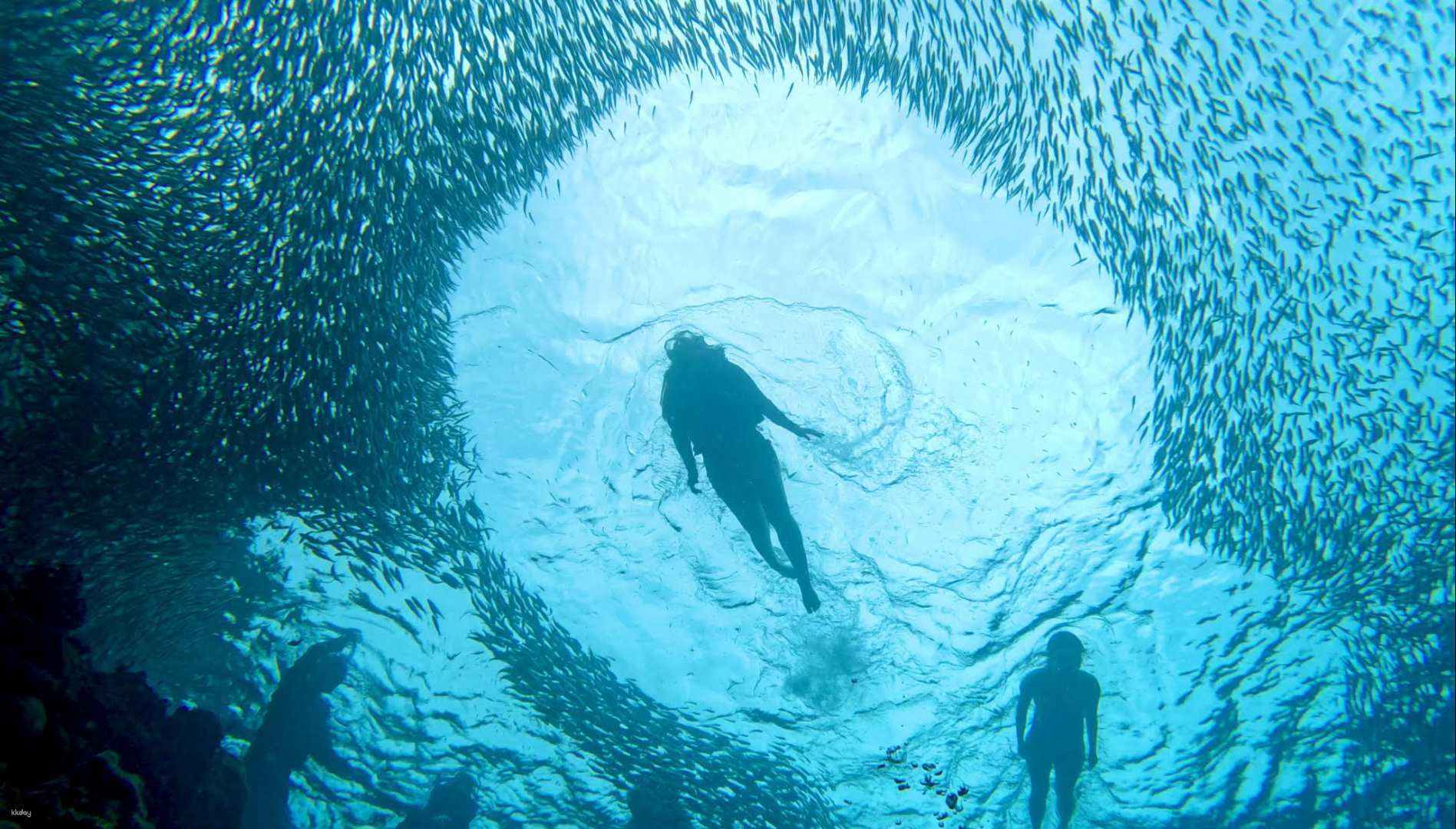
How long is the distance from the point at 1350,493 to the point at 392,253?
41.1 ft

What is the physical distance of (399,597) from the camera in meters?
10.5

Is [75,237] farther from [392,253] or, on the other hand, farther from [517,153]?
[517,153]

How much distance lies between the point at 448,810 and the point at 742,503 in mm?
10313

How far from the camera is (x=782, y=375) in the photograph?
8.89 meters

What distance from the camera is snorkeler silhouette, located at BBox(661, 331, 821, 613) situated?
6.60m

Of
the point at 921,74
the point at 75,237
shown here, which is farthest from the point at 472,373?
the point at 921,74

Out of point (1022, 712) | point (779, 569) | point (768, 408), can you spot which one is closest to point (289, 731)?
point (779, 569)

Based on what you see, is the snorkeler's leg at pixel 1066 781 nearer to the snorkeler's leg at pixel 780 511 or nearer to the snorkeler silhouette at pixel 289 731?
the snorkeler's leg at pixel 780 511

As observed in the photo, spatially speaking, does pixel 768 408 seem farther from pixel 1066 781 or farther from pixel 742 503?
pixel 1066 781

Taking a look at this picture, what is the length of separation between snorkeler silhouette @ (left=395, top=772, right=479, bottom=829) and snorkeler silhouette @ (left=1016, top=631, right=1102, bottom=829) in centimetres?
1025

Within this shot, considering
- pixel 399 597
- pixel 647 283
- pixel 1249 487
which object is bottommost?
pixel 399 597

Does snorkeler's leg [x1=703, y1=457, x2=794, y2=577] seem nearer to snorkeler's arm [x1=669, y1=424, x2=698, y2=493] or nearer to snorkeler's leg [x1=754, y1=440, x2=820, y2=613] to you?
snorkeler's leg [x1=754, y1=440, x2=820, y2=613]

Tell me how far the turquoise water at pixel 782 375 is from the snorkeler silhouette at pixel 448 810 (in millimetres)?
521

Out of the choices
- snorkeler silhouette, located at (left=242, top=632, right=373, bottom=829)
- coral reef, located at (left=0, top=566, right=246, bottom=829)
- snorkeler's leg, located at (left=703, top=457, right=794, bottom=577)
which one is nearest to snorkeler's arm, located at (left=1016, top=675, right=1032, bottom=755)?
snorkeler's leg, located at (left=703, top=457, right=794, bottom=577)
